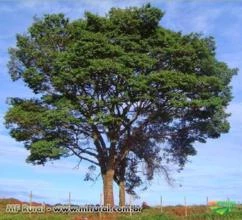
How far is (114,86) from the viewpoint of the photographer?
33625mm

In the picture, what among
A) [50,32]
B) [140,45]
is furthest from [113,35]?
[50,32]

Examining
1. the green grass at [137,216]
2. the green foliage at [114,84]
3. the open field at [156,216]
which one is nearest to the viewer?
the green grass at [137,216]

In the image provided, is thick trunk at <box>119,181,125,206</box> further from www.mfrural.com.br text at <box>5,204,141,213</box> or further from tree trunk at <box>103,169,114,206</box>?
www.mfrural.com.br text at <box>5,204,141,213</box>

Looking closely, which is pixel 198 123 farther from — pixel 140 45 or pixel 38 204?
pixel 38 204

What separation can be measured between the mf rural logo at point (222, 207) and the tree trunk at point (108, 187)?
6.16 metres

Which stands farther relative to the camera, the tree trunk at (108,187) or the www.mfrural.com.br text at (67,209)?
the tree trunk at (108,187)

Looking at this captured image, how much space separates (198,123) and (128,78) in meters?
5.99

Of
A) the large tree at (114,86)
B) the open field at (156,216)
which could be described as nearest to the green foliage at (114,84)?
the large tree at (114,86)

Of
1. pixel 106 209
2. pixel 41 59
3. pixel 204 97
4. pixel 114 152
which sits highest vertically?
pixel 41 59

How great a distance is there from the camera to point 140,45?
111 feet

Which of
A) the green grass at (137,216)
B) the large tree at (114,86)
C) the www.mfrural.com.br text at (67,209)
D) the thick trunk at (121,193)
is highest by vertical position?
the large tree at (114,86)

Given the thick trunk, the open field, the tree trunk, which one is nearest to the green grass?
the open field

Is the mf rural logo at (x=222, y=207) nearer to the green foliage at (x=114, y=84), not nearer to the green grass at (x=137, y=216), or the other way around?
the green grass at (x=137, y=216)

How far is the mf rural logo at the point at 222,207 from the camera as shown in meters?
29.1
